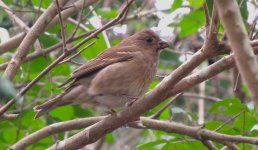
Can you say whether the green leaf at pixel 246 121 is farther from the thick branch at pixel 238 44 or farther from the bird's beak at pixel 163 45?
the thick branch at pixel 238 44

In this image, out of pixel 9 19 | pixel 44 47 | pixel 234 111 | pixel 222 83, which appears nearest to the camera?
pixel 234 111

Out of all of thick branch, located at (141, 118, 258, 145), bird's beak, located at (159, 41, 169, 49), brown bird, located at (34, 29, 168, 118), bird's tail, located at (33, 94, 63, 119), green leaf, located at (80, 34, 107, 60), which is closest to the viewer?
thick branch, located at (141, 118, 258, 145)

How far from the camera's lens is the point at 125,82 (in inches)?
189

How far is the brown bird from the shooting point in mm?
4738

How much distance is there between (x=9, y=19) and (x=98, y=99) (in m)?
1.47

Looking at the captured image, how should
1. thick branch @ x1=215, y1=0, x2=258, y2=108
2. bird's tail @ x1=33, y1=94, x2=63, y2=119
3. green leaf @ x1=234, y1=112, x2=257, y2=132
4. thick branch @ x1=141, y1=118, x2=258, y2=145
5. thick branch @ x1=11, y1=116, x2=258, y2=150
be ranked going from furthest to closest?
bird's tail @ x1=33, y1=94, x2=63, y2=119
green leaf @ x1=234, y1=112, x2=257, y2=132
thick branch @ x1=11, y1=116, x2=258, y2=150
thick branch @ x1=141, y1=118, x2=258, y2=145
thick branch @ x1=215, y1=0, x2=258, y2=108

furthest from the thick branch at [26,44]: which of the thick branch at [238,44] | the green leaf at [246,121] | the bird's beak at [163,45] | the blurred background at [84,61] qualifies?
the thick branch at [238,44]

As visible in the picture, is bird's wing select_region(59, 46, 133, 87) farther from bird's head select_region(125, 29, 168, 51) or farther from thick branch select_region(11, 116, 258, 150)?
thick branch select_region(11, 116, 258, 150)

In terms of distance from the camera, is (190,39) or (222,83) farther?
(222,83)

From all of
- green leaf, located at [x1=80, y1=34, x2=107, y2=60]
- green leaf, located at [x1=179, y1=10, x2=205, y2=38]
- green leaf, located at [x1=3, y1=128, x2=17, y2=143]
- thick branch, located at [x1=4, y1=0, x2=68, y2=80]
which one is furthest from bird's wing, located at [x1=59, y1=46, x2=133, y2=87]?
green leaf, located at [x1=3, y1=128, x2=17, y2=143]

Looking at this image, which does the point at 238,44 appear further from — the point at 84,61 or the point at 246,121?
the point at 84,61

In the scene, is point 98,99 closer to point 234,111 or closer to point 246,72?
point 234,111

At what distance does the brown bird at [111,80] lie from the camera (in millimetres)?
4738

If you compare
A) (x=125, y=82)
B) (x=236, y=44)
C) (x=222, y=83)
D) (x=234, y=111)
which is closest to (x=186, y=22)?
(x=125, y=82)
